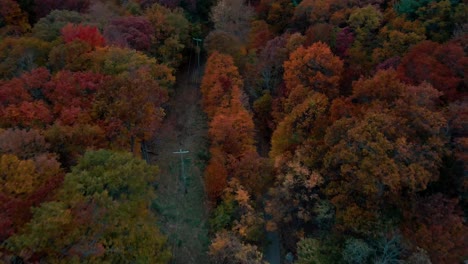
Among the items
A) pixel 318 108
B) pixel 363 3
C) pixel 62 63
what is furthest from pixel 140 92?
pixel 363 3

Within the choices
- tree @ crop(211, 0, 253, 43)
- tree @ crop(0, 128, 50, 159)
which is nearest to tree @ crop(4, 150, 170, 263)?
tree @ crop(0, 128, 50, 159)

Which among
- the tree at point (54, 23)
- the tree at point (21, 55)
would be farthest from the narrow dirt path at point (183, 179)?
the tree at point (54, 23)

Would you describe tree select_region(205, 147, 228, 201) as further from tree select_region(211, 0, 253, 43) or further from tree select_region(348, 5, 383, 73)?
tree select_region(211, 0, 253, 43)

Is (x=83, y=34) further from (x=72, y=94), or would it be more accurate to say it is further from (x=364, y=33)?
(x=364, y=33)

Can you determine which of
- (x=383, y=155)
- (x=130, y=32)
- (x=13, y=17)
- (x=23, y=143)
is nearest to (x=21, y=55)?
(x=130, y=32)

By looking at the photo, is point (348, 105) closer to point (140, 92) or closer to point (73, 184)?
point (140, 92)
